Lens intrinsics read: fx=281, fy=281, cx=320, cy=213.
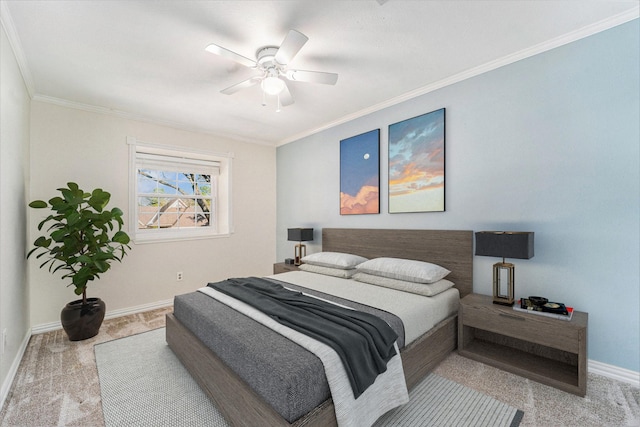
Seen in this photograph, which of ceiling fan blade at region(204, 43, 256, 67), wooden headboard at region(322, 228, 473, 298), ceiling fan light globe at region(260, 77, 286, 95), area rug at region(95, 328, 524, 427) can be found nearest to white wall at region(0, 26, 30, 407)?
area rug at region(95, 328, 524, 427)

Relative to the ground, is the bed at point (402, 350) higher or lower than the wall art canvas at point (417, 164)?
lower

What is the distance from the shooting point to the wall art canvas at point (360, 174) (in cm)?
355

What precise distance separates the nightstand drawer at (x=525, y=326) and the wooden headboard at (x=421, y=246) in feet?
1.47

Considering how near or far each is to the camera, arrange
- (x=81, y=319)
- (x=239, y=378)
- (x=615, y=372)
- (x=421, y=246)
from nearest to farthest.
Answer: (x=239, y=378), (x=615, y=372), (x=81, y=319), (x=421, y=246)

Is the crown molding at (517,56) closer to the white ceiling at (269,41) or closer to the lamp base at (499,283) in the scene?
the white ceiling at (269,41)

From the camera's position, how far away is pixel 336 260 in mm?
3332

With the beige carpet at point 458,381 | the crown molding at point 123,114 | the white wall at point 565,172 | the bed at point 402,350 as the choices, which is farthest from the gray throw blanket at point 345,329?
the crown molding at point 123,114

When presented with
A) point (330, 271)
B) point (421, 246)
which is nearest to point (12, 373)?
point (330, 271)

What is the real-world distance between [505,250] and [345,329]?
1471 mm

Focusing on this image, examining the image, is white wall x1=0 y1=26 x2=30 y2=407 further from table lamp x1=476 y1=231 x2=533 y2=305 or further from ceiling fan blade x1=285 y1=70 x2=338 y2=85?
table lamp x1=476 y1=231 x2=533 y2=305

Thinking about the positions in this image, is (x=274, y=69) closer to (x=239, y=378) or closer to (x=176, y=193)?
(x=239, y=378)

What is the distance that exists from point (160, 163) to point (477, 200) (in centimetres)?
412

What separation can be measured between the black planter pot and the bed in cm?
91

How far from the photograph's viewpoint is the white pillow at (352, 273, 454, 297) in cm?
247
